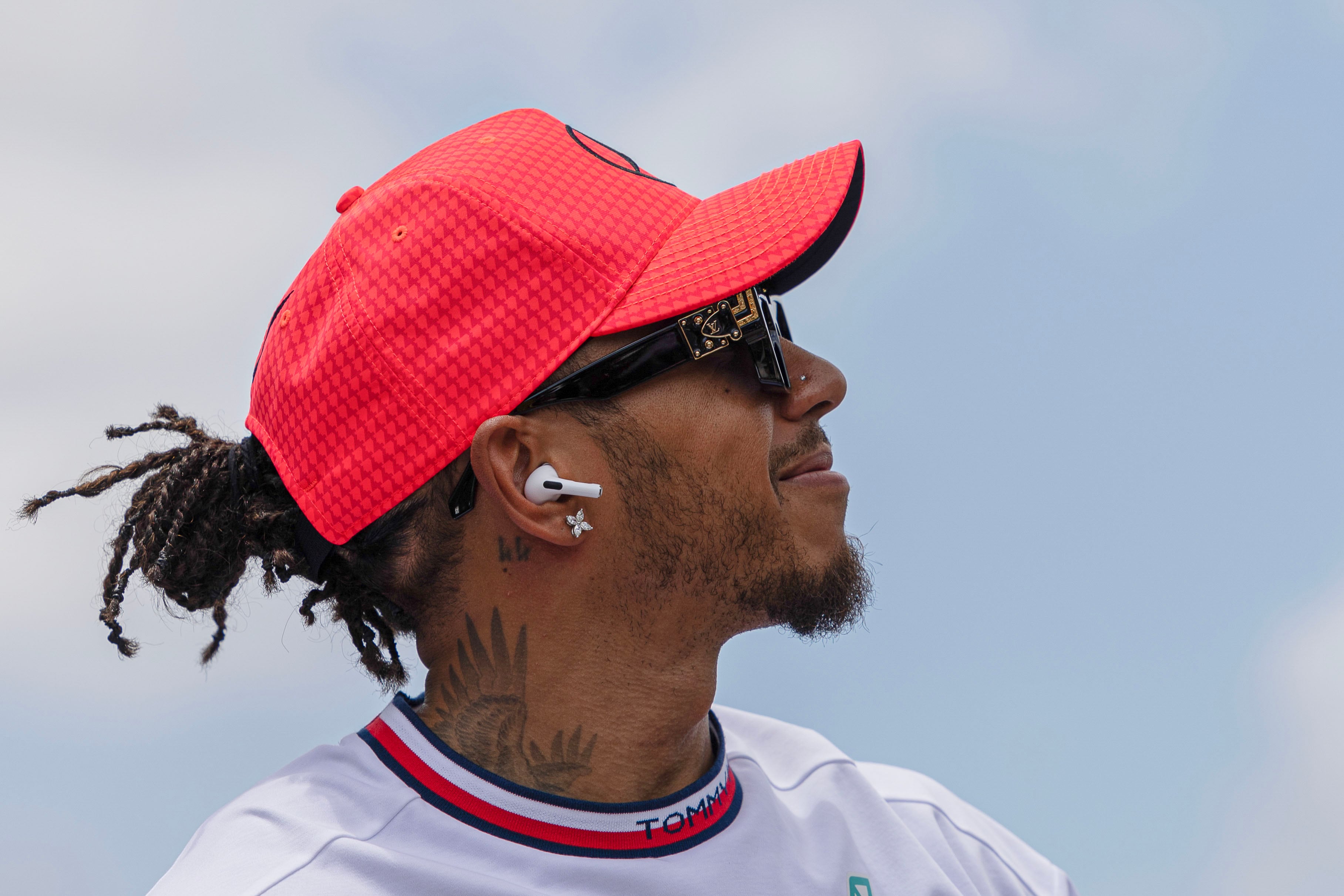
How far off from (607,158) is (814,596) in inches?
46.5

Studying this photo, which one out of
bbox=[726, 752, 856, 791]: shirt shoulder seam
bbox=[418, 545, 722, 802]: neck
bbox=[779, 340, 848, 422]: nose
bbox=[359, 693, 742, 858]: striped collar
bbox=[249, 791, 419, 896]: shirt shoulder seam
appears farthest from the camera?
bbox=[726, 752, 856, 791]: shirt shoulder seam

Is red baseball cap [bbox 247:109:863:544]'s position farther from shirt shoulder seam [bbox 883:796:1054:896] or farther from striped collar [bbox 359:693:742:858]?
shirt shoulder seam [bbox 883:796:1054:896]

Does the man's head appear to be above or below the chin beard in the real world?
above

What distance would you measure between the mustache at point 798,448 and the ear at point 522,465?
48 centimetres

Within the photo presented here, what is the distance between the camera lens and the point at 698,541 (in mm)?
2518

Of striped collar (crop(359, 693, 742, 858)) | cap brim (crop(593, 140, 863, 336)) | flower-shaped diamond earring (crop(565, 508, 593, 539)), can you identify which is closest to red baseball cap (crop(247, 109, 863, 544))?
cap brim (crop(593, 140, 863, 336))

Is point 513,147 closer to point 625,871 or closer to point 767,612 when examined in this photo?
point 767,612

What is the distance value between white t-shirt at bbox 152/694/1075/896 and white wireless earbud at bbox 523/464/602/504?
0.60m

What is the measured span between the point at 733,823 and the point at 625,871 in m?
0.38

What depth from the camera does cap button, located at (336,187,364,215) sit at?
2.91m

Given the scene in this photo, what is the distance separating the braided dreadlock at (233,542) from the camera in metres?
2.68

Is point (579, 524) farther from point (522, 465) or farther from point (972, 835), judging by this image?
point (972, 835)

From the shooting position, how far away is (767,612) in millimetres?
2605

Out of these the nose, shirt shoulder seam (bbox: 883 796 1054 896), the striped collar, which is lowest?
shirt shoulder seam (bbox: 883 796 1054 896)
